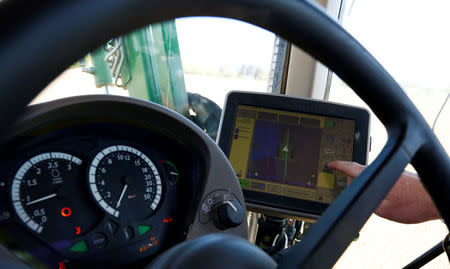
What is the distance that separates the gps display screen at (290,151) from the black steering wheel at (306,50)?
0.59 metres

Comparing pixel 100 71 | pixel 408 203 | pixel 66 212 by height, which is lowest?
pixel 408 203

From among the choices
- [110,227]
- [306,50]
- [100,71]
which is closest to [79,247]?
[110,227]

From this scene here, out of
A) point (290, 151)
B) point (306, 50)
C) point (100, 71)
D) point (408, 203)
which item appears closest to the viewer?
point (306, 50)

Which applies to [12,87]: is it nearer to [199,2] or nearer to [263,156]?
[199,2]

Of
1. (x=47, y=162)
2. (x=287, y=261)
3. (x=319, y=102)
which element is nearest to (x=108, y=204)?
(x=47, y=162)

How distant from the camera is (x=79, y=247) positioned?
57 centimetres

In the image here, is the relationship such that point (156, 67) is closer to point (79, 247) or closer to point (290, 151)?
point (290, 151)

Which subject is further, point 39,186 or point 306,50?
point 39,186

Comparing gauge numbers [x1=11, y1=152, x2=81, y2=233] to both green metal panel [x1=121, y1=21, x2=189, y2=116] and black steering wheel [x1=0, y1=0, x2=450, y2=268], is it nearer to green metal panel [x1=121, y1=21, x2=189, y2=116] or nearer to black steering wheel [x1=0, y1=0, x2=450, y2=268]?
black steering wheel [x1=0, y1=0, x2=450, y2=268]

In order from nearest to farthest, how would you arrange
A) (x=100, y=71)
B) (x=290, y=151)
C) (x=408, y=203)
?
1. (x=408, y=203)
2. (x=290, y=151)
3. (x=100, y=71)

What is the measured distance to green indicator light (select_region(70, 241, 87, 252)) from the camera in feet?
1.85

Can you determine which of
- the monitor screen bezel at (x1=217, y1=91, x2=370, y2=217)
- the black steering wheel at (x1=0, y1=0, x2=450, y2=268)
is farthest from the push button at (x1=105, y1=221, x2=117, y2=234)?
the monitor screen bezel at (x1=217, y1=91, x2=370, y2=217)

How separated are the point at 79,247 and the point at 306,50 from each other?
0.45m

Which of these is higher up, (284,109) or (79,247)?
(284,109)
